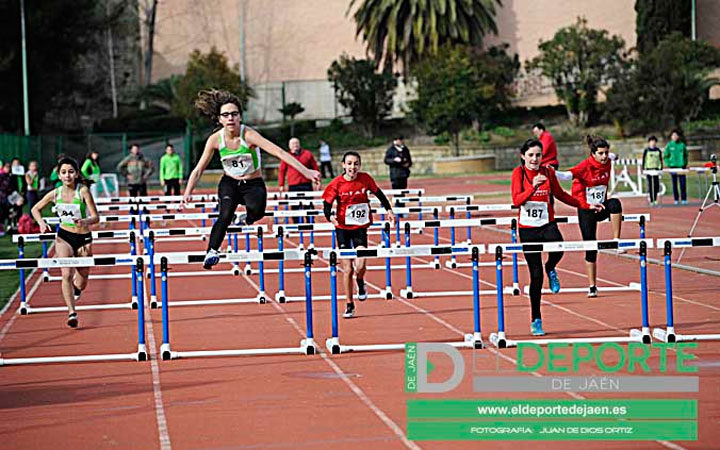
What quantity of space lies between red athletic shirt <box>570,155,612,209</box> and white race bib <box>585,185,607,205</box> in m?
0.04

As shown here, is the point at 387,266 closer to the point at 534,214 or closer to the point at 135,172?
the point at 534,214

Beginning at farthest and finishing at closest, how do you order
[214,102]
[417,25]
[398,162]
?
[417,25], [398,162], [214,102]

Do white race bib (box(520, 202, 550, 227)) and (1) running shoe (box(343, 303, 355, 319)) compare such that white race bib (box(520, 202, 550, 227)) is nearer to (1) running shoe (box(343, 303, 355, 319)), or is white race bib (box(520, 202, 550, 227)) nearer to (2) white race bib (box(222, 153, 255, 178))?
(1) running shoe (box(343, 303, 355, 319))

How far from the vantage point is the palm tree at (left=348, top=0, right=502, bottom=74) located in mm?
63062

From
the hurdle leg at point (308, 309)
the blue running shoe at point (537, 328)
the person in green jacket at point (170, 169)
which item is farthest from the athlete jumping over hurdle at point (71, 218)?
the person in green jacket at point (170, 169)

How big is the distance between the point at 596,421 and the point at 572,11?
60.3m

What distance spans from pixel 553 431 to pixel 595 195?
283 inches

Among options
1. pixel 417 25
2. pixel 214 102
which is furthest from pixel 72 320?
pixel 417 25

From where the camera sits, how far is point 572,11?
65625mm

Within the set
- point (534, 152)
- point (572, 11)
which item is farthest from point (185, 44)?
point (534, 152)

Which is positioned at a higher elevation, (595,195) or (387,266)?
(595,195)

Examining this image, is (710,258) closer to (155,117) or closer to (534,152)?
(534,152)

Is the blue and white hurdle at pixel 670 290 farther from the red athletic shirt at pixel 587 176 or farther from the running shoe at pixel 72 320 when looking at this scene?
the running shoe at pixel 72 320

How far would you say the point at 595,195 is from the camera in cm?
1423
